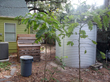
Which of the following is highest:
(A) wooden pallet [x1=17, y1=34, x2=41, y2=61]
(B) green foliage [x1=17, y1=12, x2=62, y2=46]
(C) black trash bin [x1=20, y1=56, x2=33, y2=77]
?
(B) green foliage [x1=17, y1=12, x2=62, y2=46]

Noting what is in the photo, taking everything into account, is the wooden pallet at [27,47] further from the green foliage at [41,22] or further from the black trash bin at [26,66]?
the green foliage at [41,22]

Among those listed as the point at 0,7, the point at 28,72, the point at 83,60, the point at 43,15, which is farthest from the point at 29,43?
the point at 43,15

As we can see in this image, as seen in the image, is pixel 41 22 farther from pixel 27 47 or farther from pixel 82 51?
pixel 27 47

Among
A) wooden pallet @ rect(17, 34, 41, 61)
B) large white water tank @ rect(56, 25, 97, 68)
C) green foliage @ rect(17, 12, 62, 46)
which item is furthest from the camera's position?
wooden pallet @ rect(17, 34, 41, 61)

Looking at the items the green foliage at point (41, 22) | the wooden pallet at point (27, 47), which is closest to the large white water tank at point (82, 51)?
the wooden pallet at point (27, 47)

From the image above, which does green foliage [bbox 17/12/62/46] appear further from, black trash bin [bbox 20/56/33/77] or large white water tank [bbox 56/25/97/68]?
large white water tank [bbox 56/25/97/68]

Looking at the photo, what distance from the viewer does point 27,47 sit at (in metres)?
5.48

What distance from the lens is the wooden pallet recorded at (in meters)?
5.39

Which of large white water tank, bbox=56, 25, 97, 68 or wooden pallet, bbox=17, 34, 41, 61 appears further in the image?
wooden pallet, bbox=17, 34, 41, 61

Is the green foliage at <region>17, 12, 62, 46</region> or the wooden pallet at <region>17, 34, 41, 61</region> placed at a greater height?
the green foliage at <region>17, 12, 62, 46</region>

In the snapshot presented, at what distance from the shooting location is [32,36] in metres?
6.02

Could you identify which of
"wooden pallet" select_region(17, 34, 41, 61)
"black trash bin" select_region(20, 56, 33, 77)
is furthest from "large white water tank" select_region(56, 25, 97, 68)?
"black trash bin" select_region(20, 56, 33, 77)

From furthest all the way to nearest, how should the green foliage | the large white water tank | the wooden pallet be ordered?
the wooden pallet < the large white water tank < the green foliage

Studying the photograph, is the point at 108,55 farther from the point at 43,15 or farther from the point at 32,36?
the point at 43,15
